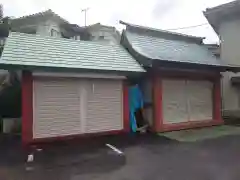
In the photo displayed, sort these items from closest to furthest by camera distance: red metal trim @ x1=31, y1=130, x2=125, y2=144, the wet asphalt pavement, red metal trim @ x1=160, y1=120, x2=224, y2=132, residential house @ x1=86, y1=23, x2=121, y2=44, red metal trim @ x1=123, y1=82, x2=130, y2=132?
the wet asphalt pavement
red metal trim @ x1=31, y1=130, x2=125, y2=144
red metal trim @ x1=123, y1=82, x2=130, y2=132
red metal trim @ x1=160, y1=120, x2=224, y2=132
residential house @ x1=86, y1=23, x2=121, y2=44

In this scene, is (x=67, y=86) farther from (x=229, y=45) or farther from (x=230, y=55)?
(x=229, y=45)

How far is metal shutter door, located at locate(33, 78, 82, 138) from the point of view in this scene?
27.9 ft

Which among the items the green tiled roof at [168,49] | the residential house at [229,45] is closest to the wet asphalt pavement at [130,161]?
the green tiled roof at [168,49]

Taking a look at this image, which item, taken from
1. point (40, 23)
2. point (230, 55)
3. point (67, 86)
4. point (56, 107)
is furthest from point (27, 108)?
point (40, 23)

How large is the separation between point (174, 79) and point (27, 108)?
574cm

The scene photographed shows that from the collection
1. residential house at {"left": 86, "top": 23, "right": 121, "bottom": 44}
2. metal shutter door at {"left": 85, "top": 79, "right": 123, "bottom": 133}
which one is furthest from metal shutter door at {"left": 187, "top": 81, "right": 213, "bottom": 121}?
residential house at {"left": 86, "top": 23, "right": 121, "bottom": 44}

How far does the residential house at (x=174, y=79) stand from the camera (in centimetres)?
1042

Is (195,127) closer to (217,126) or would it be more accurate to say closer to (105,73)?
(217,126)

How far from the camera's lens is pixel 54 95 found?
8.80 metres

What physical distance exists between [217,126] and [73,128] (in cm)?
652

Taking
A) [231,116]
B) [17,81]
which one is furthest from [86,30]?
[231,116]

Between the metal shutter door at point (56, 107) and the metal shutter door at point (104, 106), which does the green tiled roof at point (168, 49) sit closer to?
the metal shutter door at point (104, 106)

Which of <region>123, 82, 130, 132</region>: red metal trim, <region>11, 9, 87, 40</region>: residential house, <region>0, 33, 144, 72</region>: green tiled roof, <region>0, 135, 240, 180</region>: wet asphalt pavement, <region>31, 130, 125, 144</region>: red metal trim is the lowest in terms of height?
<region>0, 135, 240, 180</region>: wet asphalt pavement

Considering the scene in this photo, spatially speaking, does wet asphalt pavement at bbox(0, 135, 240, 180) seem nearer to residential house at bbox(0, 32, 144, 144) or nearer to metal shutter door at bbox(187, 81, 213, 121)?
residential house at bbox(0, 32, 144, 144)
